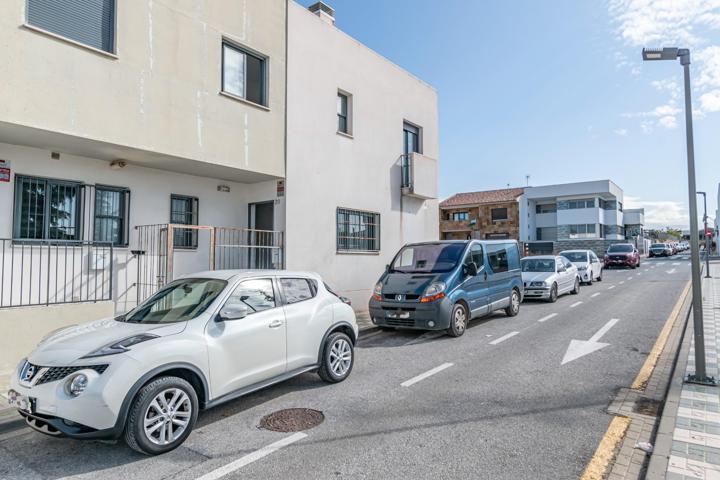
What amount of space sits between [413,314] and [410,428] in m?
4.38

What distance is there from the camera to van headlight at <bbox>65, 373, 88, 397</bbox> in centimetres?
368

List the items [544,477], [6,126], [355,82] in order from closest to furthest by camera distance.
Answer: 1. [544,477]
2. [6,126]
3. [355,82]

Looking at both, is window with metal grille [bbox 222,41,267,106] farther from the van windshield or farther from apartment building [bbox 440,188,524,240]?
apartment building [bbox 440,188,524,240]

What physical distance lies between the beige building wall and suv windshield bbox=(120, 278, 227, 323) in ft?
11.9

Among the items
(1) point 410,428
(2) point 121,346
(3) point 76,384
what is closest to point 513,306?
(1) point 410,428

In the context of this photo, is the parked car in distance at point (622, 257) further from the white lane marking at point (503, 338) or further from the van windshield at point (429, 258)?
the van windshield at point (429, 258)

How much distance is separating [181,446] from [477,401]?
11.0 feet

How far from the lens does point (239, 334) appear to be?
4.76 metres

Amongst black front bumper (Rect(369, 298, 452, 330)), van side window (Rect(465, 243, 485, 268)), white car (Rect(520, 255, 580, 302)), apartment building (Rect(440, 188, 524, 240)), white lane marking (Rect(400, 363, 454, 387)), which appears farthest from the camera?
apartment building (Rect(440, 188, 524, 240))

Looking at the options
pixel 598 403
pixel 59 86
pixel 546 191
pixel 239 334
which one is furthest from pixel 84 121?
pixel 546 191

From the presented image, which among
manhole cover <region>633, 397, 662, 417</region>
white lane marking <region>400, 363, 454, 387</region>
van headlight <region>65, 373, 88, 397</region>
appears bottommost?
white lane marking <region>400, 363, 454, 387</region>

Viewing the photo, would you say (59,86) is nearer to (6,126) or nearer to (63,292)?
(6,126)

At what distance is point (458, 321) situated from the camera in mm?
9188

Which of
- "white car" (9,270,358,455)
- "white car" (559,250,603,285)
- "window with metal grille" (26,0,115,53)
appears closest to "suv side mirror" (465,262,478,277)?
"white car" (9,270,358,455)
